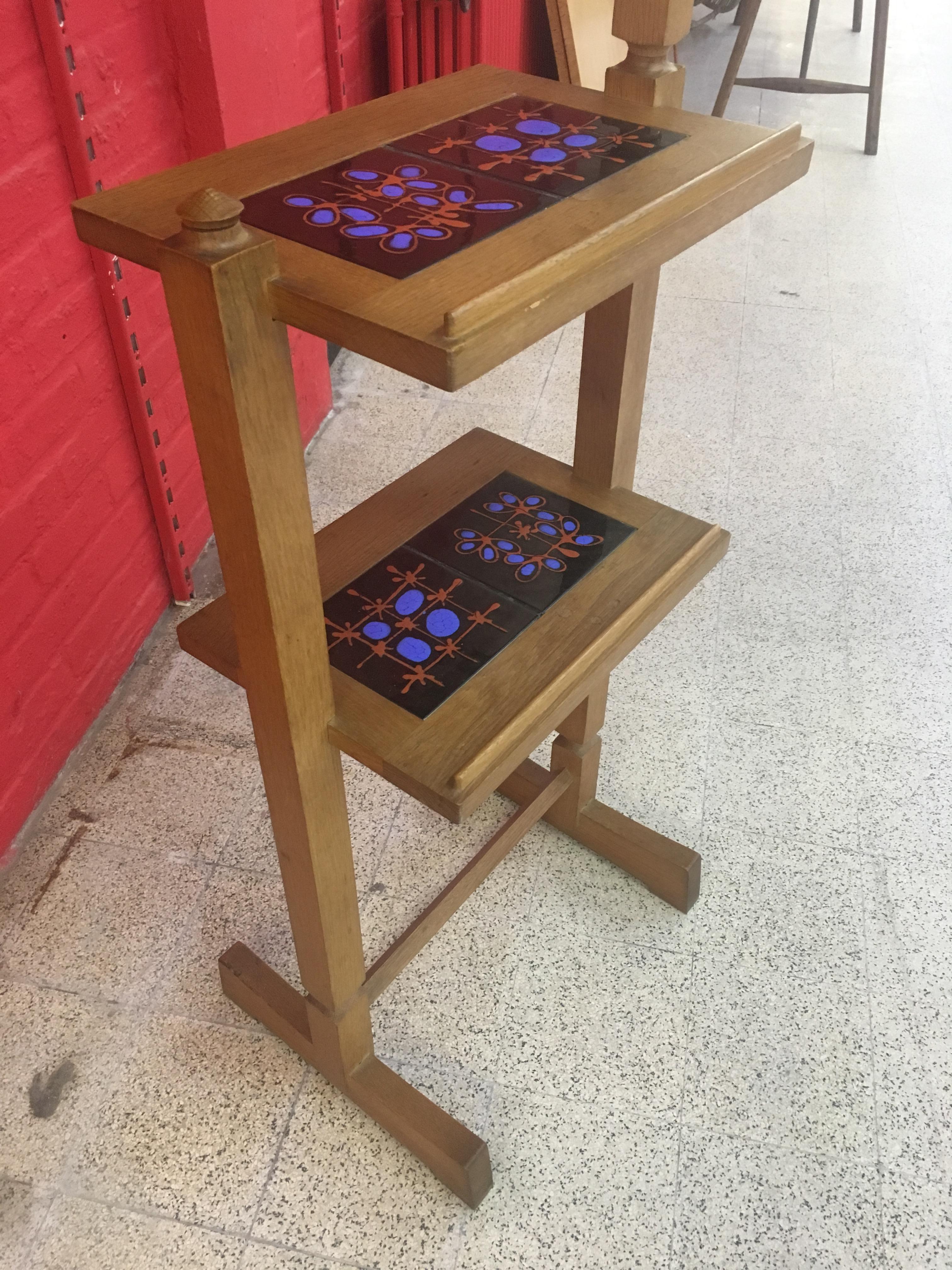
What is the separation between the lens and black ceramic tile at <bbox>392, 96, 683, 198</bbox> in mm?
964

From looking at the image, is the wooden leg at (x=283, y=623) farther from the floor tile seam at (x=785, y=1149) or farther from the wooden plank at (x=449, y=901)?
the floor tile seam at (x=785, y=1149)

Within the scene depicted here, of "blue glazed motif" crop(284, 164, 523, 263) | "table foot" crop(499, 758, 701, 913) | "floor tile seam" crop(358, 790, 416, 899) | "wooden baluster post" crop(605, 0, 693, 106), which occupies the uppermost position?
"wooden baluster post" crop(605, 0, 693, 106)

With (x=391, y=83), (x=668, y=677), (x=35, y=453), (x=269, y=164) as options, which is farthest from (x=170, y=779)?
(x=391, y=83)

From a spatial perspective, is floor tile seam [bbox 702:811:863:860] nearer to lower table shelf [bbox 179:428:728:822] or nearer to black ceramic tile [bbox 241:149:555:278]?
lower table shelf [bbox 179:428:728:822]

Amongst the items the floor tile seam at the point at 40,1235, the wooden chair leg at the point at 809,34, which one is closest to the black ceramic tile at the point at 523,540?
the floor tile seam at the point at 40,1235

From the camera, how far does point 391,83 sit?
3.05 metres

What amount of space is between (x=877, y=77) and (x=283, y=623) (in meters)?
4.55

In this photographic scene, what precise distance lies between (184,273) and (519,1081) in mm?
1253

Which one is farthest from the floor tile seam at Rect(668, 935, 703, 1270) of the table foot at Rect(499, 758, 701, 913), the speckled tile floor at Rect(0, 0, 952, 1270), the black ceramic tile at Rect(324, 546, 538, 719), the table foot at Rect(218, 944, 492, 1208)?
the black ceramic tile at Rect(324, 546, 538, 719)

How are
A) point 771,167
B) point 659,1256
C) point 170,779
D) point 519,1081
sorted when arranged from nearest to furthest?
point 771,167
point 659,1256
point 519,1081
point 170,779

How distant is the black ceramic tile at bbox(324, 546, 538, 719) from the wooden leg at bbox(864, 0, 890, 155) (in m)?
4.17

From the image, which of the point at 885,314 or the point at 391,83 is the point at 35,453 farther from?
the point at 885,314

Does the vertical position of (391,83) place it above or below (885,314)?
above

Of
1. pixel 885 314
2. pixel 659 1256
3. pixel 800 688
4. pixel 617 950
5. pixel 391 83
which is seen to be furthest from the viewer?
pixel 885 314
